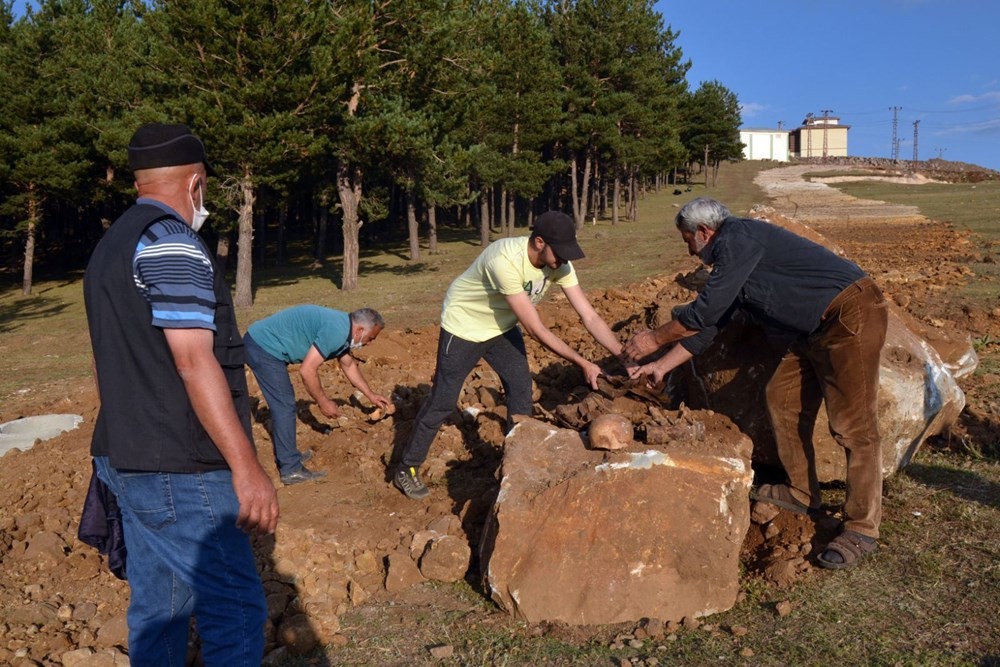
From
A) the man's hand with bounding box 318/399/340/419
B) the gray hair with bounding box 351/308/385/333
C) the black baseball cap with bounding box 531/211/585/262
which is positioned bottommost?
the man's hand with bounding box 318/399/340/419

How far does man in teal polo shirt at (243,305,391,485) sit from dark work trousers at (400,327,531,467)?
2.62ft

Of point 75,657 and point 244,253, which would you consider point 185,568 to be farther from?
point 244,253

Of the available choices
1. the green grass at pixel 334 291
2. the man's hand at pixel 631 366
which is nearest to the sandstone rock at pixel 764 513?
the man's hand at pixel 631 366

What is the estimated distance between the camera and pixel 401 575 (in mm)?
4484

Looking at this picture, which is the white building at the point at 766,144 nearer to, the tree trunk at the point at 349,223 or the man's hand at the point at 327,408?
the tree trunk at the point at 349,223

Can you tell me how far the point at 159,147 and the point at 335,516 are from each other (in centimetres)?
328

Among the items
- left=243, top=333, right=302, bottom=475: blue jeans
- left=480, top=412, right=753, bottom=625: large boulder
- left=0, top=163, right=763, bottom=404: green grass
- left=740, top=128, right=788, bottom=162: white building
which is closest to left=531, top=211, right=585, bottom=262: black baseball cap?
left=480, top=412, right=753, bottom=625: large boulder

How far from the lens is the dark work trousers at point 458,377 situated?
517 cm

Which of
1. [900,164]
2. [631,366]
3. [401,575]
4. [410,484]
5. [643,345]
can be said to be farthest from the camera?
[900,164]

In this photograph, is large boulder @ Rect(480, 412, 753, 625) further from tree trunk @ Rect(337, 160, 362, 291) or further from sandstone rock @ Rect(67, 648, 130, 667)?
tree trunk @ Rect(337, 160, 362, 291)

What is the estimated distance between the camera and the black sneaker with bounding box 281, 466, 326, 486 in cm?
599

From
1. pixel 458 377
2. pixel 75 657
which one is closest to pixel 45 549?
pixel 75 657

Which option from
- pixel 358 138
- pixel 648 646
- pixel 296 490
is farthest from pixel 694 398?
pixel 358 138

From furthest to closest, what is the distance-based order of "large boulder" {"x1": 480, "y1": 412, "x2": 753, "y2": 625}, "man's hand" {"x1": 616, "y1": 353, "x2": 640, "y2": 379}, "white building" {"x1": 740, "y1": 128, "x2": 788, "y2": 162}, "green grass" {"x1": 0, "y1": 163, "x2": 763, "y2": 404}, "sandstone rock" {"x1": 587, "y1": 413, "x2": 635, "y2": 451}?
"white building" {"x1": 740, "y1": 128, "x2": 788, "y2": 162}
"green grass" {"x1": 0, "y1": 163, "x2": 763, "y2": 404}
"man's hand" {"x1": 616, "y1": 353, "x2": 640, "y2": 379}
"sandstone rock" {"x1": 587, "y1": 413, "x2": 635, "y2": 451}
"large boulder" {"x1": 480, "y1": 412, "x2": 753, "y2": 625}
